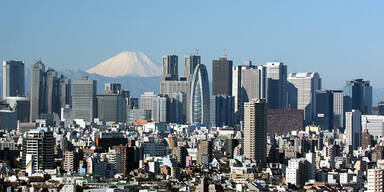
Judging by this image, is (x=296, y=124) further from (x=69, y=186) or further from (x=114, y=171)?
(x=69, y=186)

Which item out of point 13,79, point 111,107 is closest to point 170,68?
→ point 111,107

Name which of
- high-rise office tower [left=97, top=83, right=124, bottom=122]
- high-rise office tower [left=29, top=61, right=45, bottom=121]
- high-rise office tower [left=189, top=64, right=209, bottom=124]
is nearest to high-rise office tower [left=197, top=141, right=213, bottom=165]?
high-rise office tower [left=189, top=64, right=209, bottom=124]

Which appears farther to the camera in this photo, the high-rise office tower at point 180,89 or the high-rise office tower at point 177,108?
the high-rise office tower at point 180,89

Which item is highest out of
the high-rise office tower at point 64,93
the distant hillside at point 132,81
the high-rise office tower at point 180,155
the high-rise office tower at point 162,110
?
the distant hillside at point 132,81

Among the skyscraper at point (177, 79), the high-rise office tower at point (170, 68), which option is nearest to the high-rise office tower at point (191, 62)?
the skyscraper at point (177, 79)

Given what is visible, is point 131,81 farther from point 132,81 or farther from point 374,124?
point 374,124

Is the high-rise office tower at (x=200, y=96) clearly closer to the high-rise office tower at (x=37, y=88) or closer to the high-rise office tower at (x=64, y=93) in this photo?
the high-rise office tower at (x=64, y=93)

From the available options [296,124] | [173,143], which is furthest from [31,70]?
[173,143]
